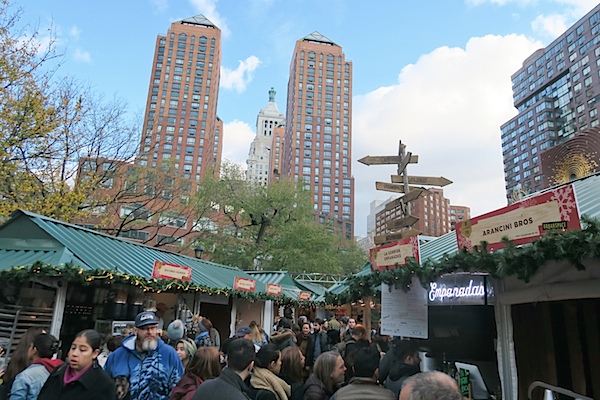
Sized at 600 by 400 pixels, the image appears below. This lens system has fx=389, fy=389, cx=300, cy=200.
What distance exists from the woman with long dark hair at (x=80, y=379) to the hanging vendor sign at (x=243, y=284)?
9872 millimetres

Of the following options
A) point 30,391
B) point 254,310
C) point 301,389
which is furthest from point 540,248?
point 254,310

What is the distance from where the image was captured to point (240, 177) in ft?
107

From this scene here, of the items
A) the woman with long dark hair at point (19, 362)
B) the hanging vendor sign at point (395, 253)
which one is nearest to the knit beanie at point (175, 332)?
the woman with long dark hair at point (19, 362)

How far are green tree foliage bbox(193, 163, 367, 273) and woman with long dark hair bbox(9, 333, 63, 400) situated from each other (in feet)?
80.7

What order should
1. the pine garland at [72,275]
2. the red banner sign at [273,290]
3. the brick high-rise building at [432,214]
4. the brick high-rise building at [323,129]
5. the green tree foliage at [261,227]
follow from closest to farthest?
the pine garland at [72,275] < the red banner sign at [273,290] < the green tree foliage at [261,227] < the brick high-rise building at [323,129] < the brick high-rise building at [432,214]

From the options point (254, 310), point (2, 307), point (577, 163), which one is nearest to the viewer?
point (2, 307)

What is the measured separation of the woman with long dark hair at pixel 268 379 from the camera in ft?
11.0

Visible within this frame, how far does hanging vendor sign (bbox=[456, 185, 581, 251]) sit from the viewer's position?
11.4 feet

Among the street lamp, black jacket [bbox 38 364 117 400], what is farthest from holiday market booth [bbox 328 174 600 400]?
the street lamp

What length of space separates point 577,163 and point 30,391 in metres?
10.6

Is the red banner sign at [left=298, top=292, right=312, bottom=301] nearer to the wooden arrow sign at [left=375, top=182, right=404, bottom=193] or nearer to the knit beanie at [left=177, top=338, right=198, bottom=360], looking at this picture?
the wooden arrow sign at [left=375, top=182, right=404, bottom=193]

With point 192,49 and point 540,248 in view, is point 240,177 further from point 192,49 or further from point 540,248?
point 192,49

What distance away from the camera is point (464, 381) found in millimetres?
4633

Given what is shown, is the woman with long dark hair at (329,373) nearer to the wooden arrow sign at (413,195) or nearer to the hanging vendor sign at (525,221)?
the hanging vendor sign at (525,221)
